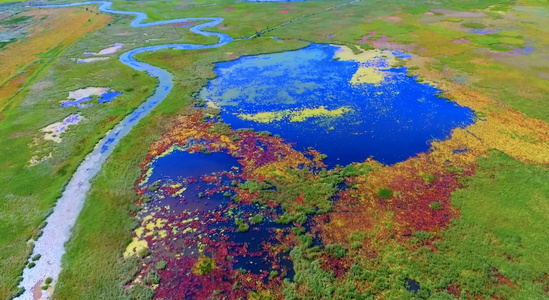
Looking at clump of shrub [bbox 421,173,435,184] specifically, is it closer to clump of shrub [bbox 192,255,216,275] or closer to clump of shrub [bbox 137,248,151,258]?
clump of shrub [bbox 192,255,216,275]

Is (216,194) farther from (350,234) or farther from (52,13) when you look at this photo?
(52,13)

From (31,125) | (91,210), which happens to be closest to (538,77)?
(91,210)

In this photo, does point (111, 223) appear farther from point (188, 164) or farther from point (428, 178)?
point (428, 178)

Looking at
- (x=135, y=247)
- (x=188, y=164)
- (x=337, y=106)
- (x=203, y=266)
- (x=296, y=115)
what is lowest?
(x=203, y=266)

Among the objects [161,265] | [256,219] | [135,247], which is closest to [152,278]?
[161,265]

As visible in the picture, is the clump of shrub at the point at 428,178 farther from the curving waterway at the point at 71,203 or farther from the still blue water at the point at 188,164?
the curving waterway at the point at 71,203

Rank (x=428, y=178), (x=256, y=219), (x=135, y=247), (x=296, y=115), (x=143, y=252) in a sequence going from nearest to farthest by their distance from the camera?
(x=143, y=252) → (x=135, y=247) → (x=256, y=219) → (x=428, y=178) → (x=296, y=115)

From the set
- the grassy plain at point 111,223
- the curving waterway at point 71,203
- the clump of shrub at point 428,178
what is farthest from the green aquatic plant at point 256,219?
the clump of shrub at point 428,178

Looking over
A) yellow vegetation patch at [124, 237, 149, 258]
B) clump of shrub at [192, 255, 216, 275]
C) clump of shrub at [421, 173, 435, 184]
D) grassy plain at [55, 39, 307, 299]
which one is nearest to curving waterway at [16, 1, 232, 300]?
grassy plain at [55, 39, 307, 299]
